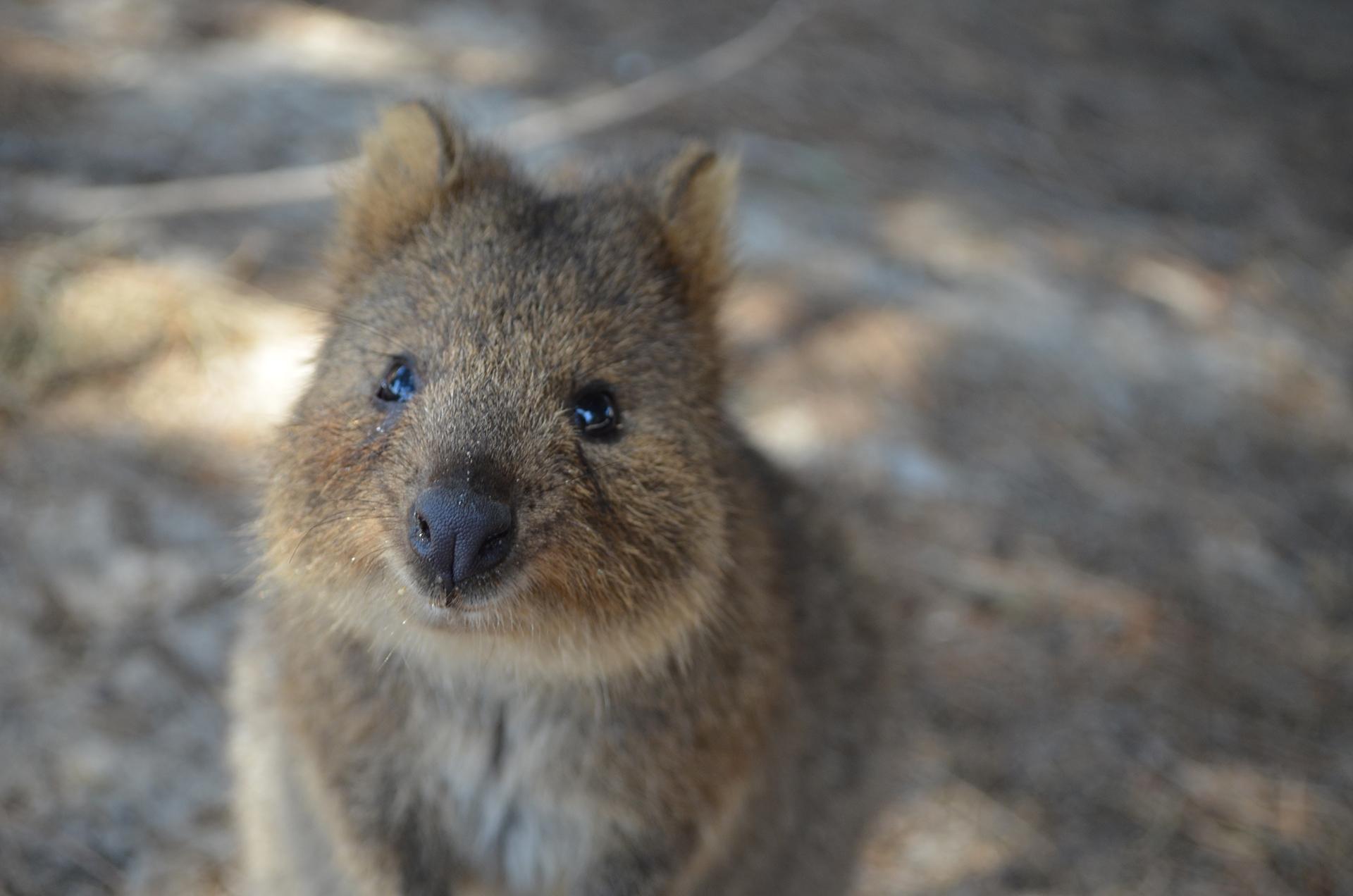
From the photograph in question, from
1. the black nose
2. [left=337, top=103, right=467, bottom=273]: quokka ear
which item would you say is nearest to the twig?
[left=337, top=103, right=467, bottom=273]: quokka ear

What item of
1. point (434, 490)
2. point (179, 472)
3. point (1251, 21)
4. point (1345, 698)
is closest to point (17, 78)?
point (179, 472)

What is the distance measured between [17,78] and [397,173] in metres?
4.38

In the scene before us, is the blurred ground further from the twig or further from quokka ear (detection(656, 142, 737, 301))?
quokka ear (detection(656, 142, 737, 301))

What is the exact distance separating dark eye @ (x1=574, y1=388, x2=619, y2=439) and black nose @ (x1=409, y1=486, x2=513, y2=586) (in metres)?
0.42

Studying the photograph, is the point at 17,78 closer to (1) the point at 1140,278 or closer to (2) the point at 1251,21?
(1) the point at 1140,278

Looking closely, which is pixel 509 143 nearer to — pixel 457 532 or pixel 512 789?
pixel 512 789

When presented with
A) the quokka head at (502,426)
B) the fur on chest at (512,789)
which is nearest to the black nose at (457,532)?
the quokka head at (502,426)

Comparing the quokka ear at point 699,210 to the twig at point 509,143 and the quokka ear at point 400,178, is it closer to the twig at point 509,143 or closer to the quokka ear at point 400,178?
the quokka ear at point 400,178

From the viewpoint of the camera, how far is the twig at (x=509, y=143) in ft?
18.4

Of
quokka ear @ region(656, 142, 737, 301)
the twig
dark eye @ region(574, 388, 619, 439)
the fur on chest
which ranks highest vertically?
quokka ear @ region(656, 142, 737, 301)

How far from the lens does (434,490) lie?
7.51ft

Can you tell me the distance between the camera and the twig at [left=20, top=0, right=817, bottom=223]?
18.4 feet

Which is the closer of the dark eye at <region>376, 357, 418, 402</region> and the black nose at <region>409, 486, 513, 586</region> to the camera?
the black nose at <region>409, 486, 513, 586</region>

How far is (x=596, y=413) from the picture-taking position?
273cm
